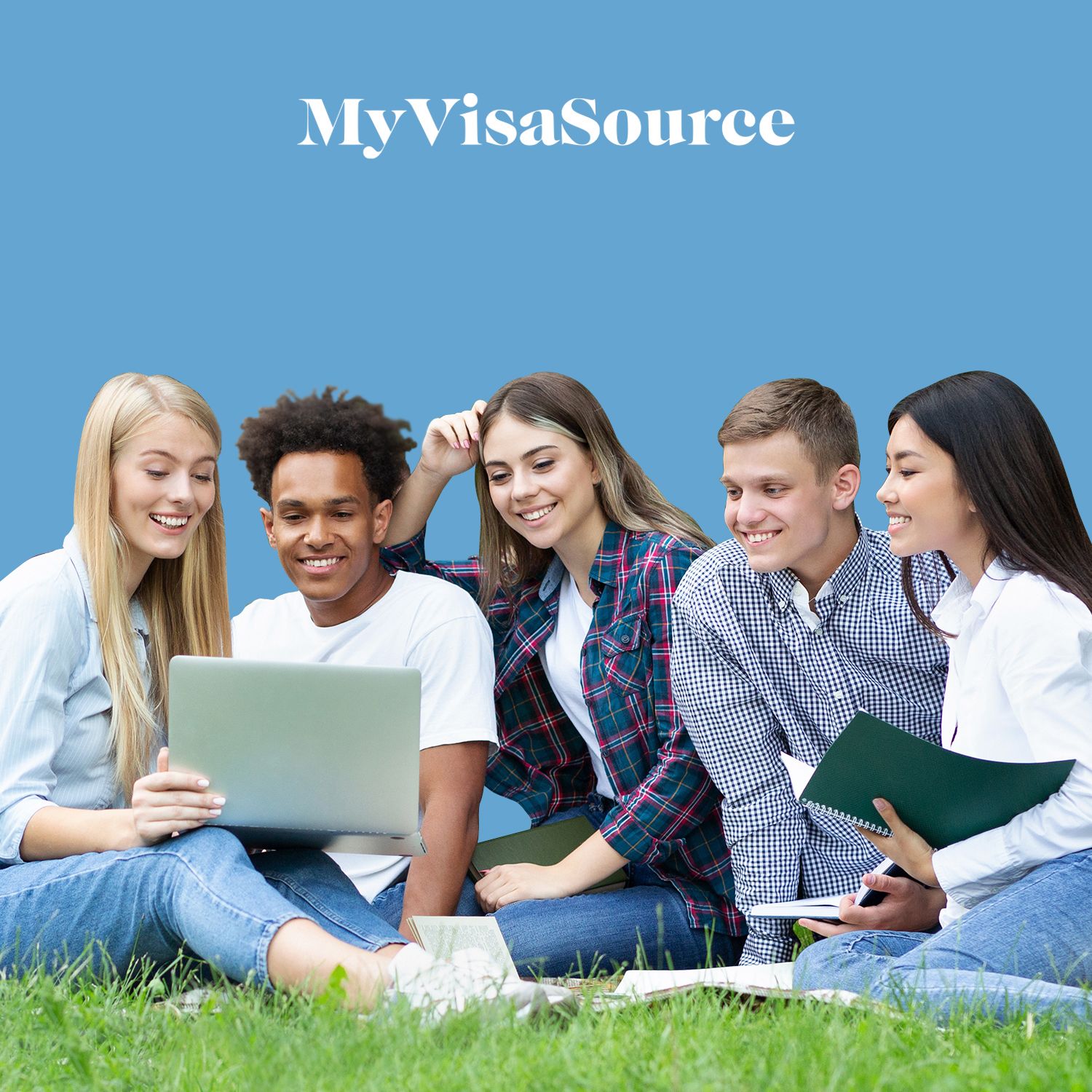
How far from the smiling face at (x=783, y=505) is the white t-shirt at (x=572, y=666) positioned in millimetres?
598

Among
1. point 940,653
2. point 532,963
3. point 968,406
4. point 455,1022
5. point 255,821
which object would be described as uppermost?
point 968,406

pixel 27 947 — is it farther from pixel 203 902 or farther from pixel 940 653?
pixel 940 653

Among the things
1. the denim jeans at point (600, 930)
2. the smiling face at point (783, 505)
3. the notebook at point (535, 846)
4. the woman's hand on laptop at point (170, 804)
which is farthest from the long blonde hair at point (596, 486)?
the woman's hand on laptop at point (170, 804)

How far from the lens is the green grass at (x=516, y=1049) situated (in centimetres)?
199

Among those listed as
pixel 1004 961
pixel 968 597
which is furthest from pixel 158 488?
pixel 1004 961

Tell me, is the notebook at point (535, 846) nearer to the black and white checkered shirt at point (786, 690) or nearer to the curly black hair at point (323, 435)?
the black and white checkered shirt at point (786, 690)

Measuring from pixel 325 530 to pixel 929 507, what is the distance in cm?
156

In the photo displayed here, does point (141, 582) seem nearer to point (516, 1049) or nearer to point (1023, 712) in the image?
point (516, 1049)

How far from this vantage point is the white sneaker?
7.73 ft

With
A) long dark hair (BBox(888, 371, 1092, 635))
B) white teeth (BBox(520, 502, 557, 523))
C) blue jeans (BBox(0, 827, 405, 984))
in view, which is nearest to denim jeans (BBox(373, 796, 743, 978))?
blue jeans (BBox(0, 827, 405, 984))

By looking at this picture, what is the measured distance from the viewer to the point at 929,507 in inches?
118

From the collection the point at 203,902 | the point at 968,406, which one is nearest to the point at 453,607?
the point at 203,902

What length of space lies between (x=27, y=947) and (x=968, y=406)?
2313 millimetres

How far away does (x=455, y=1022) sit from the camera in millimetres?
2270
